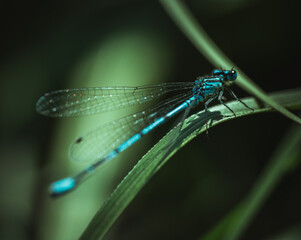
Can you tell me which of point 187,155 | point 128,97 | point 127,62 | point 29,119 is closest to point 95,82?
point 127,62

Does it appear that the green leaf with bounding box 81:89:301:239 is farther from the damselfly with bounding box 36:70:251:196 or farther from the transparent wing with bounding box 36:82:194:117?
the transparent wing with bounding box 36:82:194:117

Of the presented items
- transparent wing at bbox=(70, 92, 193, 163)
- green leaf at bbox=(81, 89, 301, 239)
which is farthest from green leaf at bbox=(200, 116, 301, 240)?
transparent wing at bbox=(70, 92, 193, 163)

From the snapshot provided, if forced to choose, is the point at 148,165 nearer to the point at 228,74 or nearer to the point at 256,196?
the point at 256,196

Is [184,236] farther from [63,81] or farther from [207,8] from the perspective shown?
[207,8]

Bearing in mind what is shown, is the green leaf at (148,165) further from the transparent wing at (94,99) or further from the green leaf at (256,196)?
the transparent wing at (94,99)

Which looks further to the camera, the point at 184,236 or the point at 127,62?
the point at 127,62

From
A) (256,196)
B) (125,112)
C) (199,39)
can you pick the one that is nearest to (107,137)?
(125,112)
